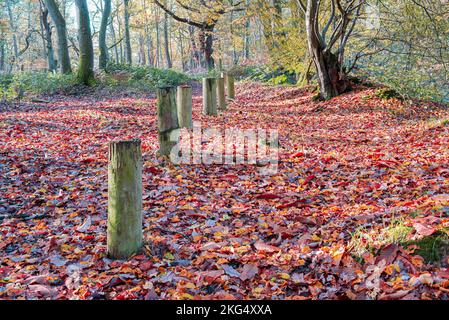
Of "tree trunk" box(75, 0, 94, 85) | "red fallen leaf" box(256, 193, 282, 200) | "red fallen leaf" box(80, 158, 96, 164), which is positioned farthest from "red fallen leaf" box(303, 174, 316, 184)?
"tree trunk" box(75, 0, 94, 85)

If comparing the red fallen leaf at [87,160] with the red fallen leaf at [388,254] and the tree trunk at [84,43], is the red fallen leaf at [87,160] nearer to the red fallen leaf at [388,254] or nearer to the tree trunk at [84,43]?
the red fallen leaf at [388,254]

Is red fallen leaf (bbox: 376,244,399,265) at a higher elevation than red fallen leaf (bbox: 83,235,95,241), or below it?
higher

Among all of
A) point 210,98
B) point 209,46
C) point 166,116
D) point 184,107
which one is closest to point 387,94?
point 210,98

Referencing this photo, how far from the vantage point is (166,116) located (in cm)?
621

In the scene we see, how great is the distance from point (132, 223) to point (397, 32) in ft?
34.1

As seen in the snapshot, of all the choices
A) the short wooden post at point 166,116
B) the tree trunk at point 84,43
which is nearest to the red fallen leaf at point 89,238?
the short wooden post at point 166,116

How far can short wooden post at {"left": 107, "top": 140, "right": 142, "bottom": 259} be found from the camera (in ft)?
11.5

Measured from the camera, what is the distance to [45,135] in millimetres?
8508

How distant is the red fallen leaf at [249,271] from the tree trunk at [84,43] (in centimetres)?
1492

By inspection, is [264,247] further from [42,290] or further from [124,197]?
[42,290]

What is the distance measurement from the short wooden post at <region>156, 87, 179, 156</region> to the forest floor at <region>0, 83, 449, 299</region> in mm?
298

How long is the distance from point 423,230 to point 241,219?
191cm

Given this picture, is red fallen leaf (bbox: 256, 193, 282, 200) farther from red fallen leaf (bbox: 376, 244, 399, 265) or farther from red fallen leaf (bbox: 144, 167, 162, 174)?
red fallen leaf (bbox: 376, 244, 399, 265)
